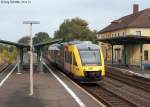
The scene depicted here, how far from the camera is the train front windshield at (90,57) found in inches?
1067

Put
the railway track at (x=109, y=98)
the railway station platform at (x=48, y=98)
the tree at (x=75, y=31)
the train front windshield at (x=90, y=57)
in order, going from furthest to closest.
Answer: the tree at (x=75, y=31), the train front windshield at (x=90, y=57), the railway track at (x=109, y=98), the railway station platform at (x=48, y=98)

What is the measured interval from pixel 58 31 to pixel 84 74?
273ft

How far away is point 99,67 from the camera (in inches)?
1057

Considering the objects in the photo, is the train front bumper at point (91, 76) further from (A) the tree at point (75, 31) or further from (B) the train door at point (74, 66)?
(A) the tree at point (75, 31)

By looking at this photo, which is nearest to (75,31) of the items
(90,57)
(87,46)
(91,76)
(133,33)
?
(133,33)

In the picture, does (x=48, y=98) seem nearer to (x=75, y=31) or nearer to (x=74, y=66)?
(x=74, y=66)

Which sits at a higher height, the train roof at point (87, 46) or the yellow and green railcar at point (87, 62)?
the train roof at point (87, 46)

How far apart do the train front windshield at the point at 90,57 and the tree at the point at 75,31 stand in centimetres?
7124

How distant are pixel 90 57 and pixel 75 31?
75.2 m

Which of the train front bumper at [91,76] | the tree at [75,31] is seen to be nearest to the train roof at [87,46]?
the train front bumper at [91,76]

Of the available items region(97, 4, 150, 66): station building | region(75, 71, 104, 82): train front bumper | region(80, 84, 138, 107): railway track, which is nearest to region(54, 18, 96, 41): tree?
region(97, 4, 150, 66): station building

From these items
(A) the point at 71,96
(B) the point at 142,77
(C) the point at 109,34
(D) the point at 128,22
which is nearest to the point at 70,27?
(C) the point at 109,34

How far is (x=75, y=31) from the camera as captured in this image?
4035 inches

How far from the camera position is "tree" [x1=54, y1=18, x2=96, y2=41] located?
336ft
